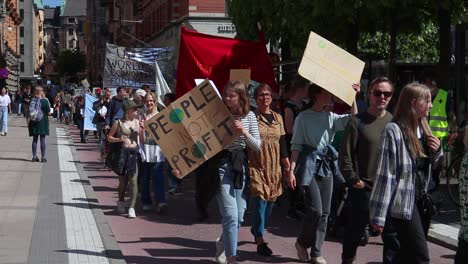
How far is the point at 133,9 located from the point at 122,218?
189 feet

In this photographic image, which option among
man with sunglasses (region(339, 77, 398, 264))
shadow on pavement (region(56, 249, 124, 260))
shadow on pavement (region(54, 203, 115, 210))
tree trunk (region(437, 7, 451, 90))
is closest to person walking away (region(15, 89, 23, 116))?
tree trunk (region(437, 7, 451, 90))

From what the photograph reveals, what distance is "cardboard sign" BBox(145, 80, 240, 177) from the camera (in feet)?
26.1

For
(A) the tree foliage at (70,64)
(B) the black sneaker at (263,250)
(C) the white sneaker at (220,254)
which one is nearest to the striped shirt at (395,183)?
(C) the white sneaker at (220,254)

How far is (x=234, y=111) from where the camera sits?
7977 mm

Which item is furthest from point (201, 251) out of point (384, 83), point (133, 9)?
point (133, 9)

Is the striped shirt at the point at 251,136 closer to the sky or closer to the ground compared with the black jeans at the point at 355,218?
closer to the sky

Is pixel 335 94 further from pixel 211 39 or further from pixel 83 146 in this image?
pixel 83 146

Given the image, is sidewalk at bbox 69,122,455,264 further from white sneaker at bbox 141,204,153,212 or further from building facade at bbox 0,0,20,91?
building facade at bbox 0,0,20,91

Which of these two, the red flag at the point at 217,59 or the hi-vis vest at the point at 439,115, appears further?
the hi-vis vest at the point at 439,115

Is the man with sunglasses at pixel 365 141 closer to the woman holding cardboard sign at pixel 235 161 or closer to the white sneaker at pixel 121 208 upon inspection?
the woman holding cardboard sign at pixel 235 161

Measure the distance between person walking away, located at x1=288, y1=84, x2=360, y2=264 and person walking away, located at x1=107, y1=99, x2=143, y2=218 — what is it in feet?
12.3

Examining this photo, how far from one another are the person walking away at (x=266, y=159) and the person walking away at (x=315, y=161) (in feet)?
1.18

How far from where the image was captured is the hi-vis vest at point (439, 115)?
12383 mm

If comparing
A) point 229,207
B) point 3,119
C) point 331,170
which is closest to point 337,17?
point 331,170
